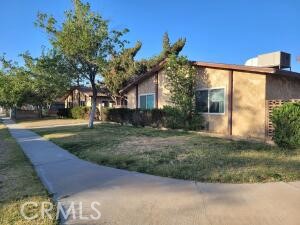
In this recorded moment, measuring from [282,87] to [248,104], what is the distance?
6.05ft

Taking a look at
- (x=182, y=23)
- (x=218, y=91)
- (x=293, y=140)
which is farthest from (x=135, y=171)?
(x=182, y=23)

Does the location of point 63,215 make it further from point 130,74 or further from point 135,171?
point 130,74

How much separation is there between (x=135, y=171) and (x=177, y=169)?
0.98 metres

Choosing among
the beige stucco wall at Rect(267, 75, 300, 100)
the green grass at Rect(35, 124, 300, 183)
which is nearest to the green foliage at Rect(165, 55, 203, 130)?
the beige stucco wall at Rect(267, 75, 300, 100)

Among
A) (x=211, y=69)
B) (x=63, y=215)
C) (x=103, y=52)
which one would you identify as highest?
(x=103, y=52)

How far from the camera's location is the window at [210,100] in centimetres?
1447

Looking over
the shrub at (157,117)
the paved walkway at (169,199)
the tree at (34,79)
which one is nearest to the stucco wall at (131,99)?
the shrub at (157,117)

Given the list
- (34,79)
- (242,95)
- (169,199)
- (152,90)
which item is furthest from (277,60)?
(34,79)

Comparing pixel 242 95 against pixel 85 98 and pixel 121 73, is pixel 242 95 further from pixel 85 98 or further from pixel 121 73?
pixel 85 98

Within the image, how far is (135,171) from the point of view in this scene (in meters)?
6.76

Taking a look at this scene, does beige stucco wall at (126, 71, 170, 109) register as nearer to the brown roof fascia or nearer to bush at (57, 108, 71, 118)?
the brown roof fascia

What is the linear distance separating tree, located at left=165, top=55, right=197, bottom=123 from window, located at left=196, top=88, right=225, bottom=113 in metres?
0.33

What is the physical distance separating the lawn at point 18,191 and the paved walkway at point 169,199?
27 centimetres

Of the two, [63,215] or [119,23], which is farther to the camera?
[119,23]
